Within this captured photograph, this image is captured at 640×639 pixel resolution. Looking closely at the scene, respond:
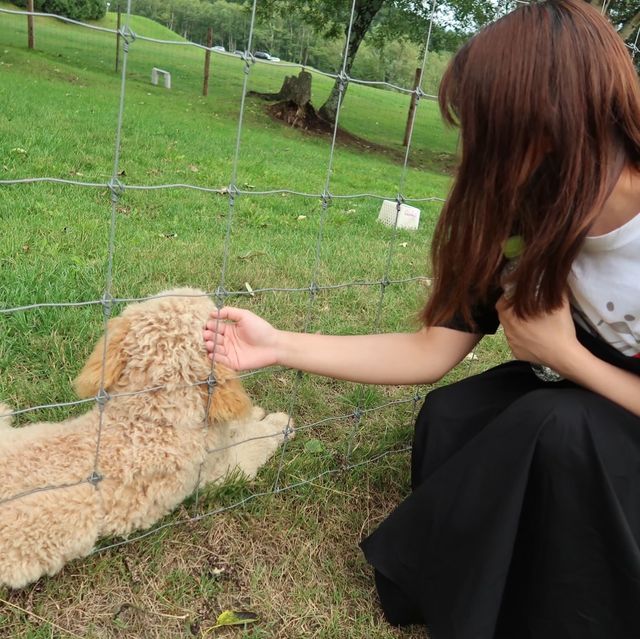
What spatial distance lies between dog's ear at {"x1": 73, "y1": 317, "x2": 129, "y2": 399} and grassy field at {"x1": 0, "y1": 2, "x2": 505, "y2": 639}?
18.9 inches

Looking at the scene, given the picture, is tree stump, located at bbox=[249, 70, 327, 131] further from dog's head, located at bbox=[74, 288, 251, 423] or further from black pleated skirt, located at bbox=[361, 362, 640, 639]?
black pleated skirt, located at bbox=[361, 362, 640, 639]

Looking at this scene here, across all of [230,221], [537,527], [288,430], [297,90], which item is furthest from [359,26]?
[537,527]

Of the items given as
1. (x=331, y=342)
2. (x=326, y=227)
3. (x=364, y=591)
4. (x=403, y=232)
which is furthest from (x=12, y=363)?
(x=403, y=232)

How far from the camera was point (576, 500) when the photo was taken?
146 centimetres

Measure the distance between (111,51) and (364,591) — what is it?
17013mm

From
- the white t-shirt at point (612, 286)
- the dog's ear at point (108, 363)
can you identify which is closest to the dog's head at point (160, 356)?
the dog's ear at point (108, 363)

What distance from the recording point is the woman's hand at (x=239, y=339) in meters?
A: 1.78

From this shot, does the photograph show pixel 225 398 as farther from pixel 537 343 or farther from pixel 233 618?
pixel 537 343

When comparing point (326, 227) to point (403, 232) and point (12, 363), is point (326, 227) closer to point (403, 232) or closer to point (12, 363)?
point (403, 232)

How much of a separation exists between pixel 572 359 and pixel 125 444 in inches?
47.4

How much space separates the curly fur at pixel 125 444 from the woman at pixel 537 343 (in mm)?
125

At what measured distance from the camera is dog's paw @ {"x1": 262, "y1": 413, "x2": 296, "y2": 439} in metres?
2.36

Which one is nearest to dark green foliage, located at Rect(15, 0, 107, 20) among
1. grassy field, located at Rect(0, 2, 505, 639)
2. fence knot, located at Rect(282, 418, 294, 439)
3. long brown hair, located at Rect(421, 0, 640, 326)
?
grassy field, located at Rect(0, 2, 505, 639)

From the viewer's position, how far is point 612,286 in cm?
155
